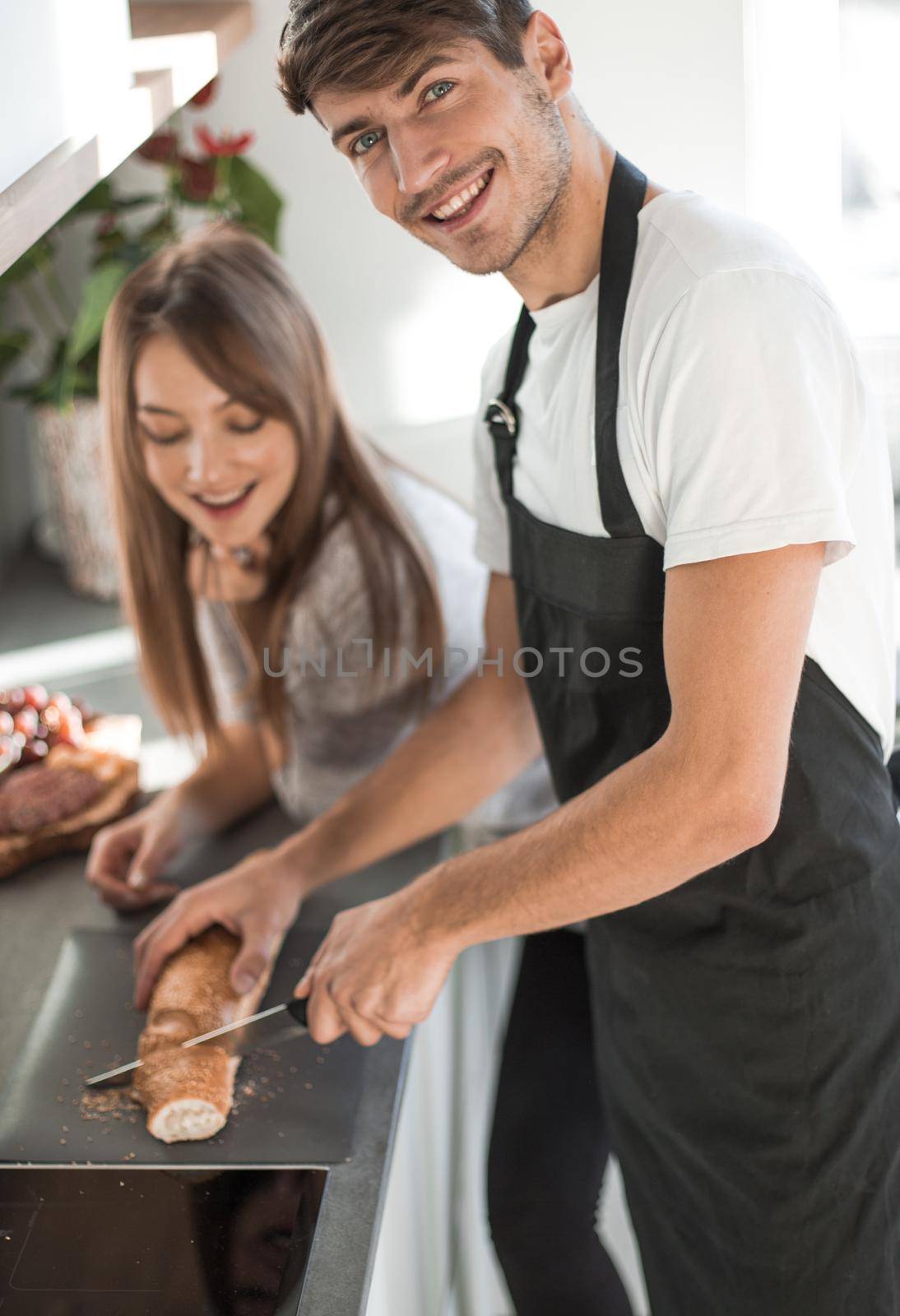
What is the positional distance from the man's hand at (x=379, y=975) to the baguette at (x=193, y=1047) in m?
0.09

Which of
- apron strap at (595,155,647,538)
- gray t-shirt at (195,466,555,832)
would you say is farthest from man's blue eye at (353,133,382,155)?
gray t-shirt at (195,466,555,832)

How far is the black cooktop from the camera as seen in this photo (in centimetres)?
93

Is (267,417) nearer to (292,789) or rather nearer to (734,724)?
(292,789)

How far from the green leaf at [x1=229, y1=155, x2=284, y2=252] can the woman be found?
0.32m

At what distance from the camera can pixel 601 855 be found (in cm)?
92

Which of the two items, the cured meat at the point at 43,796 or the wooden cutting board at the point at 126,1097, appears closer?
the wooden cutting board at the point at 126,1097

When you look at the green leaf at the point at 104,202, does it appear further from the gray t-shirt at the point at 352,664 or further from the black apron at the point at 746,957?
the black apron at the point at 746,957

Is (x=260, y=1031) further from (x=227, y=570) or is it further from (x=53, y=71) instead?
(x=53, y=71)

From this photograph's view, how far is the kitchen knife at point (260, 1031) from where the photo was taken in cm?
113

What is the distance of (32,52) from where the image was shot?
96 centimetres

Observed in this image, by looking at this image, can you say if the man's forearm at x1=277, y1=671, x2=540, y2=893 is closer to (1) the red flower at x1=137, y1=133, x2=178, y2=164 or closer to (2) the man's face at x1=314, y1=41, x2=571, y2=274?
(2) the man's face at x1=314, y1=41, x2=571, y2=274

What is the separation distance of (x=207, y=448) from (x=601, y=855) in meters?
0.66

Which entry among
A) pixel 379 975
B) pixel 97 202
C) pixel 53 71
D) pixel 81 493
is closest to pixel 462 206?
pixel 53 71

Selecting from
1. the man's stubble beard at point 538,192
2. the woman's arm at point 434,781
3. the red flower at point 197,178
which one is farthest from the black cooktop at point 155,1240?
the red flower at point 197,178
